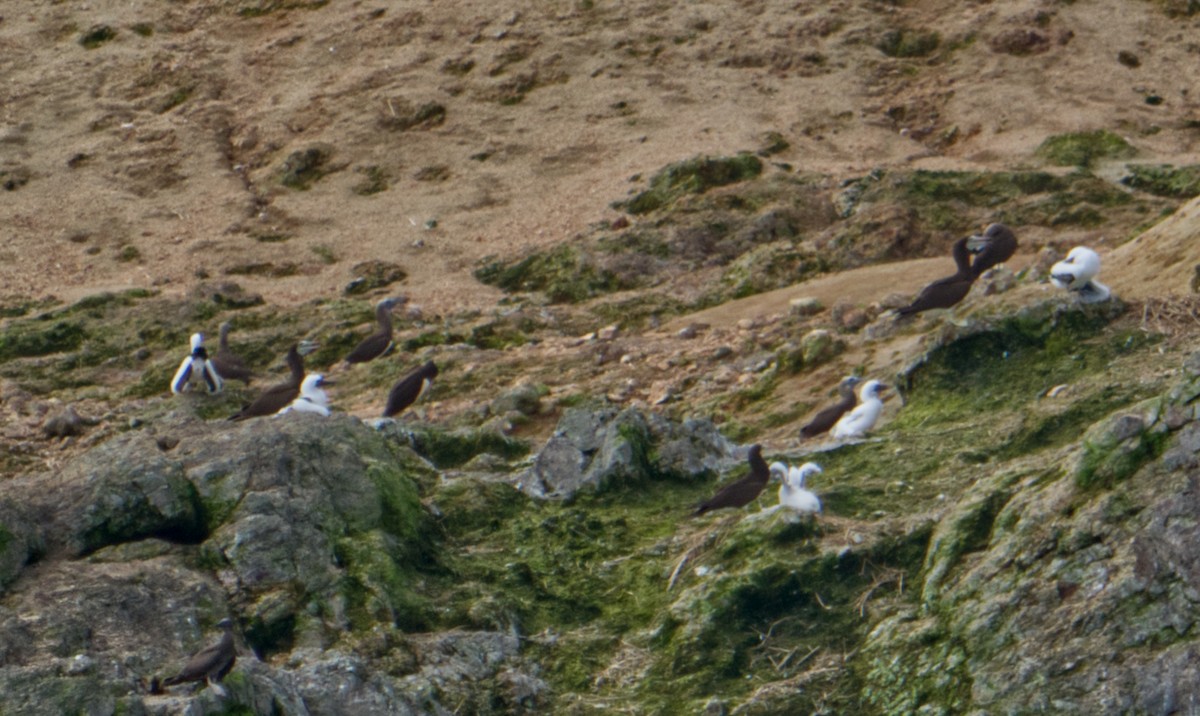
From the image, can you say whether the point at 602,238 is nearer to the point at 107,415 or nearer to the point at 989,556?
the point at 107,415

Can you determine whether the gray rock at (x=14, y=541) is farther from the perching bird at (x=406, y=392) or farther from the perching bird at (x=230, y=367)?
the perching bird at (x=230, y=367)

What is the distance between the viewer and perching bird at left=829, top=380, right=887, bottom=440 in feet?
38.4

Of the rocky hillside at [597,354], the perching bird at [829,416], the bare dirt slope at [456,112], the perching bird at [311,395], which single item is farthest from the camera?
the bare dirt slope at [456,112]

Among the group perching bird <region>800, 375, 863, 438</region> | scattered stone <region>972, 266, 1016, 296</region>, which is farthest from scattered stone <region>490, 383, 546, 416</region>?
scattered stone <region>972, 266, 1016, 296</region>

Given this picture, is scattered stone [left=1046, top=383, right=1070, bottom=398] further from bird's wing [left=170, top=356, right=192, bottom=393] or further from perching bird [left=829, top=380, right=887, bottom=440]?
bird's wing [left=170, top=356, right=192, bottom=393]

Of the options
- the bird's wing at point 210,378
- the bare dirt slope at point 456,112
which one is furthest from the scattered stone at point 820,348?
the bird's wing at point 210,378

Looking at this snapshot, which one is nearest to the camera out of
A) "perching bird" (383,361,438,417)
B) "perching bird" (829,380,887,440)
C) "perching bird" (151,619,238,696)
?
"perching bird" (151,619,238,696)

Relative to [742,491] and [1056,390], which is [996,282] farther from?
[742,491]

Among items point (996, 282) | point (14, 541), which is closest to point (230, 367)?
point (996, 282)

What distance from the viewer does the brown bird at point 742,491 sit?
32.5 ft

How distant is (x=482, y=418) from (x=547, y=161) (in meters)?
8.29

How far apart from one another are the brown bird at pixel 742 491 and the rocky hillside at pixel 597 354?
226 millimetres

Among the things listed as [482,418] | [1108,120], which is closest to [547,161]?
[1108,120]

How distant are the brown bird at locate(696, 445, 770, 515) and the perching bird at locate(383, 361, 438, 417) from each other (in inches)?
190
